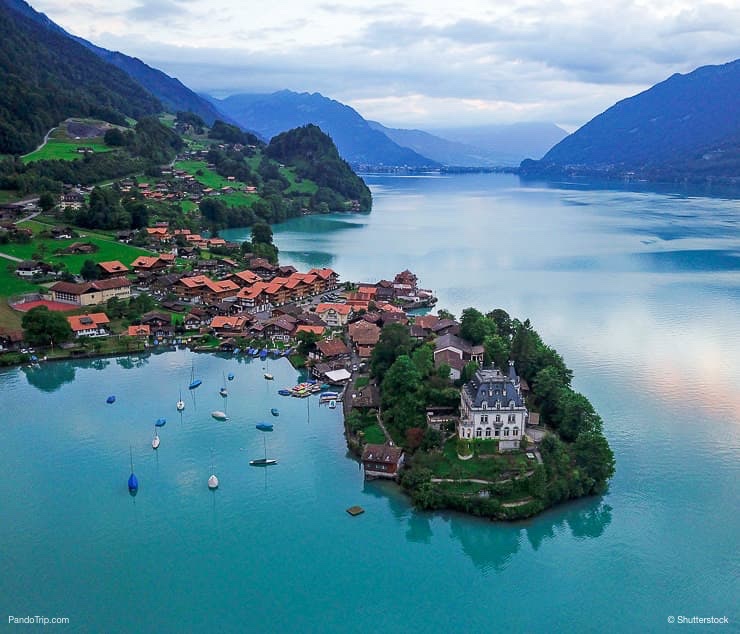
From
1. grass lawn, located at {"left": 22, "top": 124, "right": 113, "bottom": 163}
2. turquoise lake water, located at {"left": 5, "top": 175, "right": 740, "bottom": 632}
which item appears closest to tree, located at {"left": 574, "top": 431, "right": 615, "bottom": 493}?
turquoise lake water, located at {"left": 5, "top": 175, "right": 740, "bottom": 632}

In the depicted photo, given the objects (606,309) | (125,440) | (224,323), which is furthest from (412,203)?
(125,440)

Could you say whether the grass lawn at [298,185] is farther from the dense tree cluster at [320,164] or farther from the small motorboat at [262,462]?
the small motorboat at [262,462]

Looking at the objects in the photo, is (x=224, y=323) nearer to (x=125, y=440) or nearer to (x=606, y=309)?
(x=125, y=440)

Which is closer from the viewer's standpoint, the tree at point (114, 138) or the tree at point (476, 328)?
the tree at point (476, 328)

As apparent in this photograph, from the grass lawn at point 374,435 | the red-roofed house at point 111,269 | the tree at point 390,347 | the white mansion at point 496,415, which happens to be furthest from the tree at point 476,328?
the red-roofed house at point 111,269

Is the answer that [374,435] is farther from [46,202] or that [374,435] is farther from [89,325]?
[46,202]

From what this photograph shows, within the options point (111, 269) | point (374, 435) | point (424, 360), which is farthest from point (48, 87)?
point (374, 435)

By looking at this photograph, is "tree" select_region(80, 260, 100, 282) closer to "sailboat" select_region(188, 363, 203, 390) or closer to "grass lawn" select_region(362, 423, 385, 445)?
"sailboat" select_region(188, 363, 203, 390)
